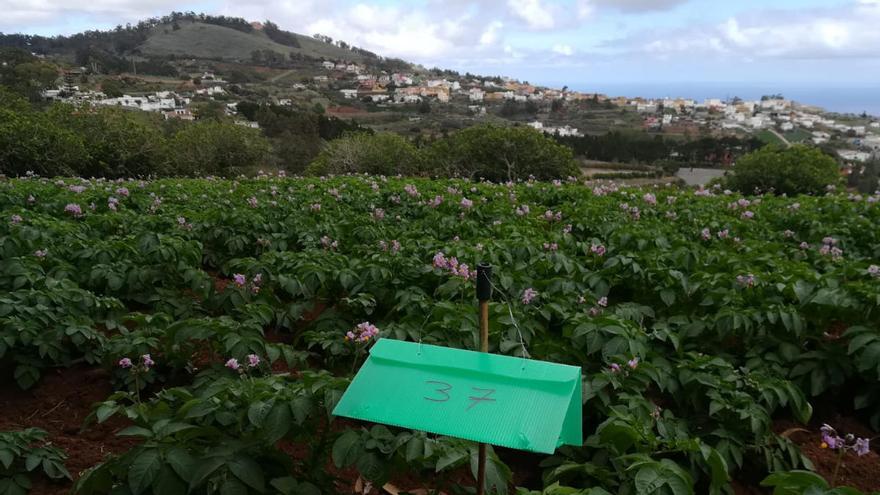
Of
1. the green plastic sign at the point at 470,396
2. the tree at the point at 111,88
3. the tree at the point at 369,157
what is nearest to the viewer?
Answer: the green plastic sign at the point at 470,396

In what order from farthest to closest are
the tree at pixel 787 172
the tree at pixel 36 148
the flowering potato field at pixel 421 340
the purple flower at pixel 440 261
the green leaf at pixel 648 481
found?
the tree at pixel 787 172 → the tree at pixel 36 148 → the purple flower at pixel 440 261 → the flowering potato field at pixel 421 340 → the green leaf at pixel 648 481

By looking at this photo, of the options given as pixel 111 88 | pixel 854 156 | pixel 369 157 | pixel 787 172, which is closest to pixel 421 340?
pixel 787 172

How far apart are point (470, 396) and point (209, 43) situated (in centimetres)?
13289

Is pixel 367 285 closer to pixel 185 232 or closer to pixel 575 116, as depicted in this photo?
pixel 185 232

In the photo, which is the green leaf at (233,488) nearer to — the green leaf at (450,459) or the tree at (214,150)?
the green leaf at (450,459)

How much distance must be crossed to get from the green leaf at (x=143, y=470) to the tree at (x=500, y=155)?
1787cm

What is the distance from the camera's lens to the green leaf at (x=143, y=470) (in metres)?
1.80

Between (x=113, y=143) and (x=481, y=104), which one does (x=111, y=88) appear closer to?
(x=113, y=143)

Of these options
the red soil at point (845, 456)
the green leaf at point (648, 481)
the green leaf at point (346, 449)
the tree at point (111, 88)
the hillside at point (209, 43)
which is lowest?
the red soil at point (845, 456)

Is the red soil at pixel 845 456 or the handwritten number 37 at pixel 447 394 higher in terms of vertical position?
the handwritten number 37 at pixel 447 394

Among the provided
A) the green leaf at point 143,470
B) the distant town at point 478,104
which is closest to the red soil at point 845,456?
the green leaf at point 143,470

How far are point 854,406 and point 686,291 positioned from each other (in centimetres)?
111

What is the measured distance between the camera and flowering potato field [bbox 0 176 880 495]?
2.02 meters

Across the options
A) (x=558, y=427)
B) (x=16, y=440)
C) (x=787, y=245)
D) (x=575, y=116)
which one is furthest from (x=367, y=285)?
(x=575, y=116)
